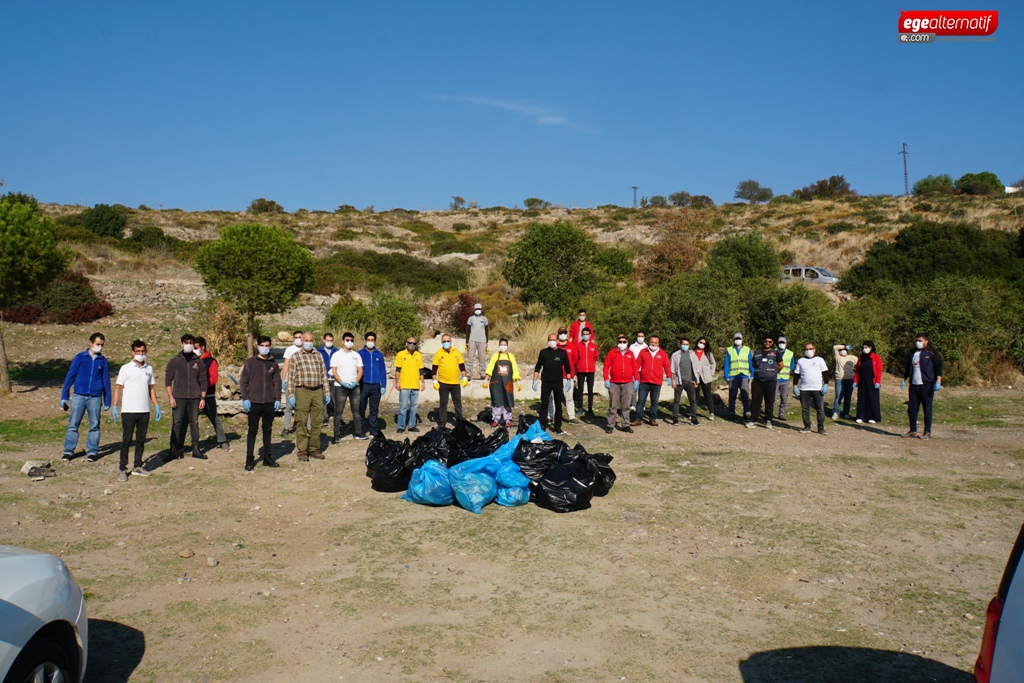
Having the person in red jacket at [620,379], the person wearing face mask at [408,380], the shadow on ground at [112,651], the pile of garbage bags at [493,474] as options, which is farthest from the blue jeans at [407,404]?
the shadow on ground at [112,651]

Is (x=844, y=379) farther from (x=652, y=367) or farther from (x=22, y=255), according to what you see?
(x=22, y=255)

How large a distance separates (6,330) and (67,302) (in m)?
2.32

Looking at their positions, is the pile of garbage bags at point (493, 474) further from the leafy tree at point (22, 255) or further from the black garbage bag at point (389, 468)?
the leafy tree at point (22, 255)

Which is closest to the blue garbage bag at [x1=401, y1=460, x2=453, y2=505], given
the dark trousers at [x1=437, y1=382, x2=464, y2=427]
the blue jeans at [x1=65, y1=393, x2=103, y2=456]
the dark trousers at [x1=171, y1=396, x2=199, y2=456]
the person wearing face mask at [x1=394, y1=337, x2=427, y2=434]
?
the dark trousers at [x1=171, y1=396, x2=199, y2=456]

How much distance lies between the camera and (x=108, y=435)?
12.5 m

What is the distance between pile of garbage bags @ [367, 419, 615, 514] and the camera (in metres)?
8.65

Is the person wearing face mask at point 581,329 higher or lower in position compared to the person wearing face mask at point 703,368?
higher

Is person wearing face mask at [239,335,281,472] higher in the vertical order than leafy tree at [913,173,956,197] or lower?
lower

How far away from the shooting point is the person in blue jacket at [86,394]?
10.5 metres

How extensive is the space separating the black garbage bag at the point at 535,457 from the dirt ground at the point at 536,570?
480 millimetres

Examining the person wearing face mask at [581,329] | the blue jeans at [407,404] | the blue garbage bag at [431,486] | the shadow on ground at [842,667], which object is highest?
the person wearing face mask at [581,329]

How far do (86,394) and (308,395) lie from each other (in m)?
2.82

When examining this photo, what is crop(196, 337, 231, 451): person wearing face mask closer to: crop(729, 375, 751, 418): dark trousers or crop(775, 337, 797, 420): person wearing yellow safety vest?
crop(729, 375, 751, 418): dark trousers

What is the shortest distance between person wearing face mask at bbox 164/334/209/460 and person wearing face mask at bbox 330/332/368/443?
210 cm
